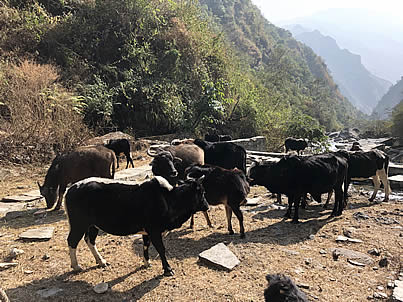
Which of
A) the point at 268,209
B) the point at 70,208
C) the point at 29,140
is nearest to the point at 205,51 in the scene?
the point at 29,140

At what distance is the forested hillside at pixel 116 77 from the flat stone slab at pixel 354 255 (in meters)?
9.22

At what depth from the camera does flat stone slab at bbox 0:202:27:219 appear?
6.14 meters

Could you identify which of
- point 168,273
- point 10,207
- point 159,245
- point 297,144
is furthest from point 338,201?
point 297,144

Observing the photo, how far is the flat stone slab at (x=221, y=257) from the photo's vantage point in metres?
4.07

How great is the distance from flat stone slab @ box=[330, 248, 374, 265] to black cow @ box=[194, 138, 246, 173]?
4059 millimetres

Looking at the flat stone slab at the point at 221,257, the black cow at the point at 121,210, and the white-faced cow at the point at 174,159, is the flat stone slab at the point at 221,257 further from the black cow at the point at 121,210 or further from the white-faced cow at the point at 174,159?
the white-faced cow at the point at 174,159

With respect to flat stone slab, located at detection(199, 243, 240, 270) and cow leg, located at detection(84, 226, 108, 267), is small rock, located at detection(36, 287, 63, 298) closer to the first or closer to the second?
cow leg, located at detection(84, 226, 108, 267)

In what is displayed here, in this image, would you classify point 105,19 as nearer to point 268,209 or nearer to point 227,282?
point 268,209

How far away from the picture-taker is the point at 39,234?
500 cm

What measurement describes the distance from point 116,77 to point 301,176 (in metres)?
11.6

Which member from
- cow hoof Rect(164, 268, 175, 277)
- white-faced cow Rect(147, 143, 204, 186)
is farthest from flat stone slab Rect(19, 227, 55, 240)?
cow hoof Rect(164, 268, 175, 277)

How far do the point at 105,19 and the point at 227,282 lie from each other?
16.4m

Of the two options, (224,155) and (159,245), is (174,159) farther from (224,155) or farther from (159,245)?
(159,245)

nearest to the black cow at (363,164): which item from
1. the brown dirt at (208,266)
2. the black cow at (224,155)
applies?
the brown dirt at (208,266)
